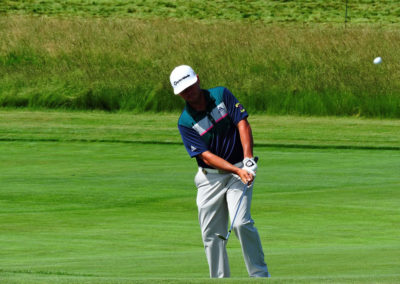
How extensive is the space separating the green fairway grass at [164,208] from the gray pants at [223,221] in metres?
0.15

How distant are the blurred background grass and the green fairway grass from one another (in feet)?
9.24

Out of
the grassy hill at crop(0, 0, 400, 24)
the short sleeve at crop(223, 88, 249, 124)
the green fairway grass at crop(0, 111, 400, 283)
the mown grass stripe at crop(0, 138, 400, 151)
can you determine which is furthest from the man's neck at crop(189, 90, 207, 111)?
the grassy hill at crop(0, 0, 400, 24)

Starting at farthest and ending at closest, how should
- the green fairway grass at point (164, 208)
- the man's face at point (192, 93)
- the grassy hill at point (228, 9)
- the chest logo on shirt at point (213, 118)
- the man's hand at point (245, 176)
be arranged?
the grassy hill at point (228, 9)
the green fairway grass at point (164, 208)
the chest logo on shirt at point (213, 118)
the man's face at point (192, 93)
the man's hand at point (245, 176)

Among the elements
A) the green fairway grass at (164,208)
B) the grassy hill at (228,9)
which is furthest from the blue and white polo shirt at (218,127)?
the grassy hill at (228,9)

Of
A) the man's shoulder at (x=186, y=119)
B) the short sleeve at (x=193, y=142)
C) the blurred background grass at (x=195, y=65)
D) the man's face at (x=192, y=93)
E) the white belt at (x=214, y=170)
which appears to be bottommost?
the blurred background grass at (x=195, y=65)

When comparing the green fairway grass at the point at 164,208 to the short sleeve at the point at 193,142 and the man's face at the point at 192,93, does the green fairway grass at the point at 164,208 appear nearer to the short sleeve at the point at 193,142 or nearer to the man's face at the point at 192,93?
the short sleeve at the point at 193,142

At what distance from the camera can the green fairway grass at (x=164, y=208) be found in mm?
7109

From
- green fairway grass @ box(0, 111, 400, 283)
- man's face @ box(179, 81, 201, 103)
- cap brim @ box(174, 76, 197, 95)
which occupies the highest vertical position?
cap brim @ box(174, 76, 197, 95)

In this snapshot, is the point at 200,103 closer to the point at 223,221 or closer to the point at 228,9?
the point at 223,221

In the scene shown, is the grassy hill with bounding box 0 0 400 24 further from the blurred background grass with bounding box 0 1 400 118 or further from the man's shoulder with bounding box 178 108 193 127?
the man's shoulder with bounding box 178 108 193 127

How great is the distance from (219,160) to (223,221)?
23.2 inches

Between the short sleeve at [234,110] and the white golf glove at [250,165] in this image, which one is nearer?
the white golf glove at [250,165]

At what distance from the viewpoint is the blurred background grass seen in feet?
72.4

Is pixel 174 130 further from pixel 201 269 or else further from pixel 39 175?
pixel 201 269
